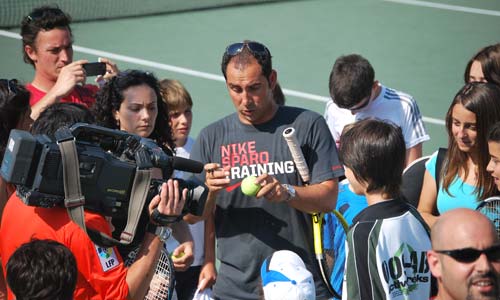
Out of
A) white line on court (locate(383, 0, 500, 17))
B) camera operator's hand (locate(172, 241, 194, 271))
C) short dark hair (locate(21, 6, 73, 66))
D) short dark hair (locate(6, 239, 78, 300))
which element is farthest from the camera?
white line on court (locate(383, 0, 500, 17))

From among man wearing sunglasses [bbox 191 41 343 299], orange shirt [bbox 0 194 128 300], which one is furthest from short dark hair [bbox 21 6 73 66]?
orange shirt [bbox 0 194 128 300]

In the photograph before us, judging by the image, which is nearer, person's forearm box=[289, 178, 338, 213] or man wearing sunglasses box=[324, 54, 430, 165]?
person's forearm box=[289, 178, 338, 213]

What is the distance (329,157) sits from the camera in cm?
584

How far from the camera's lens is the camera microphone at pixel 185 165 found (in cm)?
509

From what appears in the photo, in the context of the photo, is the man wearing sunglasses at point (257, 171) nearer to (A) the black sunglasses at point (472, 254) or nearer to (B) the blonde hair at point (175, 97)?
(B) the blonde hair at point (175, 97)

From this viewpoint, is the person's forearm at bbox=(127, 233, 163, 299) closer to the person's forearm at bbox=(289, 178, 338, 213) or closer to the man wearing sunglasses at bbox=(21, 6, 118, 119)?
the person's forearm at bbox=(289, 178, 338, 213)

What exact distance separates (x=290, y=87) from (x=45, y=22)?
6182 mm

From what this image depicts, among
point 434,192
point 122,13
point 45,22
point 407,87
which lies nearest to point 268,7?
point 122,13

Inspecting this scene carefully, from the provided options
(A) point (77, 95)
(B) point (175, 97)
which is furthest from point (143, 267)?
(B) point (175, 97)

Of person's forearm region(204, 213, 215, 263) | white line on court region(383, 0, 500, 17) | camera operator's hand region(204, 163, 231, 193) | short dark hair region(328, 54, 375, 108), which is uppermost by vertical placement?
white line on court region(383, 0, 500, 17)

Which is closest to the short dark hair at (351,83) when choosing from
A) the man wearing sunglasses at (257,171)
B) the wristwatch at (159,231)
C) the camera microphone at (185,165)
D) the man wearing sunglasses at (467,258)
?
the man wearing sunglasses at (257,171)

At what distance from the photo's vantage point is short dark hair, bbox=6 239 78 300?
4.01 meters

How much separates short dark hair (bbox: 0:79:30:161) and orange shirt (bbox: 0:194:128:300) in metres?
1.04

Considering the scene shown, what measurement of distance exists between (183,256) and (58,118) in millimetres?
1469
